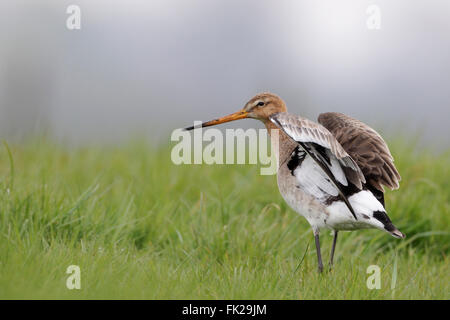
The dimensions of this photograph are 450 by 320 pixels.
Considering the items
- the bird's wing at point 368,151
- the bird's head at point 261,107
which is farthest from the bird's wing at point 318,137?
the bird's head at point 261,107

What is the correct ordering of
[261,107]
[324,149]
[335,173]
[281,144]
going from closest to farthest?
[324,149], [335,173], [281,144], [261,107]

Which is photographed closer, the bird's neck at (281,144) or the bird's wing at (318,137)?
the bird's wing at (318,137)

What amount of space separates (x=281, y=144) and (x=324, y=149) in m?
1.04

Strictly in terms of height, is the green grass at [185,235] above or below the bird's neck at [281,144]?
below

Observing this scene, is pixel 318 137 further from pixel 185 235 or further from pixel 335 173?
pixel 185 235

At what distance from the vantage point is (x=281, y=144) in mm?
5867

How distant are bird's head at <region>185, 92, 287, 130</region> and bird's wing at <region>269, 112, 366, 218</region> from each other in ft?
3.68

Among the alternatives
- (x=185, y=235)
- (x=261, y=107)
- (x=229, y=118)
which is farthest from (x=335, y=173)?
(x=185, y=235)

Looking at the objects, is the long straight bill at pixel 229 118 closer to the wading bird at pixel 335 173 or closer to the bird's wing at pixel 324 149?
the wading bird at pixel 335 173

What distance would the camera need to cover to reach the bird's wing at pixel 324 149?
15.3 feet

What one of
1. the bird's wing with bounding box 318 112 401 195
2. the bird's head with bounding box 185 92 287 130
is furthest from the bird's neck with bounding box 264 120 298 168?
the bird's wing with bounding box 318 112 401 195

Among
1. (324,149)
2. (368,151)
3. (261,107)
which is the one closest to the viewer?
(324,149)

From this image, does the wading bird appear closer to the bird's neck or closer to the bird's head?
the bird's neck

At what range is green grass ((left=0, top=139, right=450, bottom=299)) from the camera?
15.2 feet
